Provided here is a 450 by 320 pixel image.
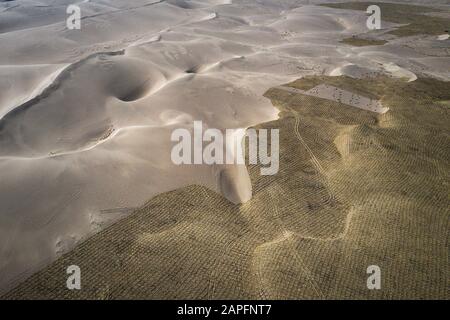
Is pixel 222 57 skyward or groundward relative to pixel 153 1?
groundward

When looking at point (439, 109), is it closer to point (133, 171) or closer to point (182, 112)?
point (182, 112)

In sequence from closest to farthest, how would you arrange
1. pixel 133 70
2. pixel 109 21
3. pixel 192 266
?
1. pixel 192 266
2. pixel 133 70
3. pixel 109 21

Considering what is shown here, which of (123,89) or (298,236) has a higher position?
(123,89)

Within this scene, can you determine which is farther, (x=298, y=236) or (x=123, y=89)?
(x=123, y=89)

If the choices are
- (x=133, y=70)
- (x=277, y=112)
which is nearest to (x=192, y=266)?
(x=277, y=112)

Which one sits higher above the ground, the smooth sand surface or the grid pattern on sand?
the smooth sand surface

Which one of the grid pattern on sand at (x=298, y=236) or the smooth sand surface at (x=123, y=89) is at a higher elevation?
the smooth sand surface at (x=123, y=89)

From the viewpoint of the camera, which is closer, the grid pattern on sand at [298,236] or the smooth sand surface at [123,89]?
the grid pattern on sand at [298,236]

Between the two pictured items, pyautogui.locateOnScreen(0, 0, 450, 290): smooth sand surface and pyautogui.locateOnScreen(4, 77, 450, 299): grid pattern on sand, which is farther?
pyautogui.locateOnScreen(0, 0, 450, 290): smooth sand surface
